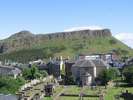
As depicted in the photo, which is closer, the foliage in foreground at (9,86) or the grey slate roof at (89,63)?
the foliage in foreground at (9,86)

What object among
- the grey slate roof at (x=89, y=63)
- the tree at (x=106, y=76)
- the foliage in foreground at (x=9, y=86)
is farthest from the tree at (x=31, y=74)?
the foliage in foreground at (x=9, y=86)

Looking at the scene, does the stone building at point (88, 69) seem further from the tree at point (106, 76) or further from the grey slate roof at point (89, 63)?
the tree at point (106, 76)

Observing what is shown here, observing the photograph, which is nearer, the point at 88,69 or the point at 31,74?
the point at 31,74

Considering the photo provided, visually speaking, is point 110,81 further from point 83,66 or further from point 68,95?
point 68,95

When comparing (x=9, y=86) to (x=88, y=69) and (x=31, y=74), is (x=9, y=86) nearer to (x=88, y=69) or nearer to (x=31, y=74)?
(x=31, y=74)

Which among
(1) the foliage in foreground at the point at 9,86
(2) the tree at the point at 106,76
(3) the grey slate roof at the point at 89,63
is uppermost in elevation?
(3) the grey slate roof at the point at 89,63

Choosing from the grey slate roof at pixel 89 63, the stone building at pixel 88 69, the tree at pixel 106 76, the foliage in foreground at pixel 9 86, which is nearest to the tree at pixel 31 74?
the stone building at pixel 88 69

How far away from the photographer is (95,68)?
307 ft

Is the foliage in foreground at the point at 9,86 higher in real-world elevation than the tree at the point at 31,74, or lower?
lower

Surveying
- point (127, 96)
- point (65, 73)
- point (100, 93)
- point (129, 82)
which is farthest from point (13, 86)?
point (65, 73)

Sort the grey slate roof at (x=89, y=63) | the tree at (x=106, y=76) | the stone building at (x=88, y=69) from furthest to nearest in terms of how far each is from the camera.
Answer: the grey slate roof at (x=89, y=63)
the stone building at (x=88, y=69)
the tree at (x=106, y=76)

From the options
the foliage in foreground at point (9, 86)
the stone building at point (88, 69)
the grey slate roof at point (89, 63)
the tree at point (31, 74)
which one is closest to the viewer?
the foliage in foreground at point (9, 86)

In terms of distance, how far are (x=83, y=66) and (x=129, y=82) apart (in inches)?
564

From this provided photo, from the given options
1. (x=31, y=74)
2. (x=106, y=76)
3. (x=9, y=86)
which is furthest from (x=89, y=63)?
(x=9, y=86)
